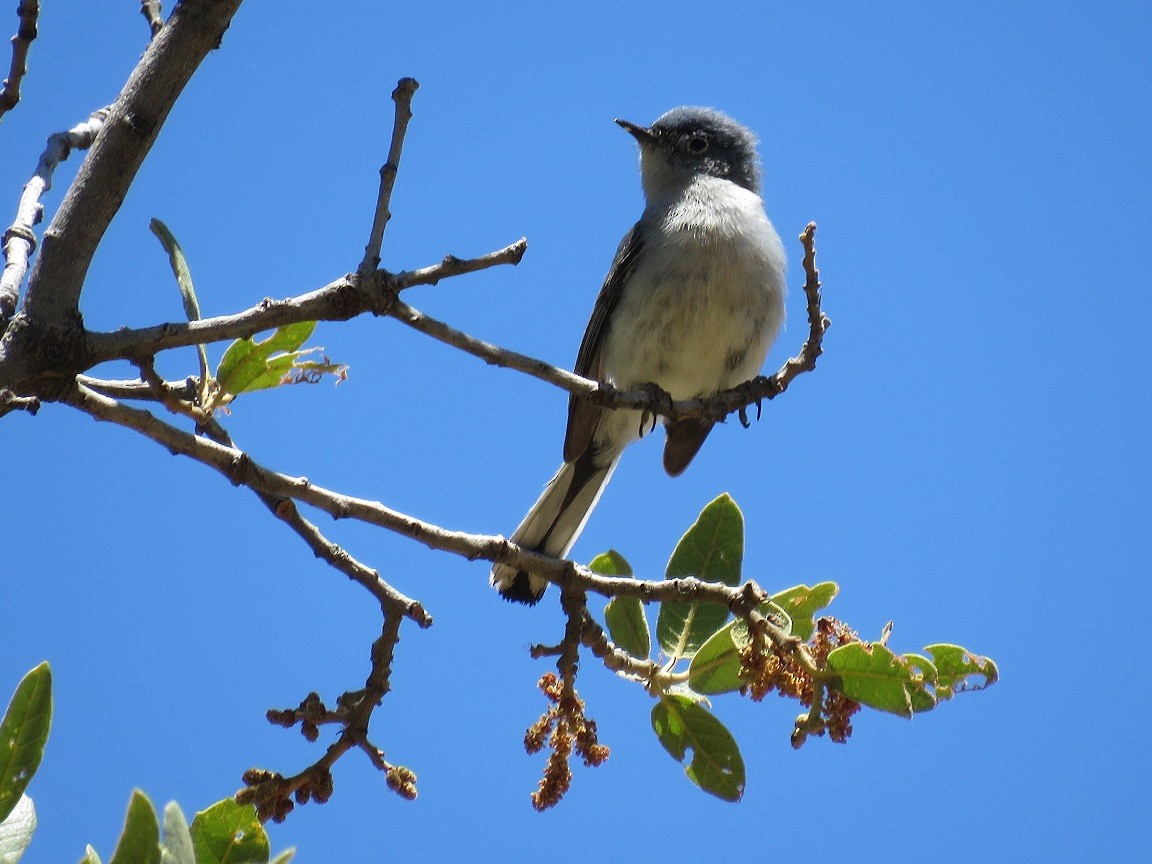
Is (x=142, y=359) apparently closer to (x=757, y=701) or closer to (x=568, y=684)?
(x=568, y=684)

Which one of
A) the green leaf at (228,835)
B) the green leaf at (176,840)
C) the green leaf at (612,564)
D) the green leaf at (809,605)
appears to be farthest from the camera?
the green leaf at (612,564)

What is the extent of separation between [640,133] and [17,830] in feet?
15.7

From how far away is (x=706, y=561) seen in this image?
2541 mm

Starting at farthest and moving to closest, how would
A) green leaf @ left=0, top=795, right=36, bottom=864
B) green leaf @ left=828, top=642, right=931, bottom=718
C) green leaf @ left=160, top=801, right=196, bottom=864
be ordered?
green leaf @ left=828, top=642, right=931, bottom=718 < green leaf @ left=0, top=795, right=36, bottom=864 < green leaf @ left=160, top=801, right=196, bottom=864

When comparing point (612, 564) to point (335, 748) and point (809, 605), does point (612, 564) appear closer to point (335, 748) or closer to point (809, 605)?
point (809, 605)

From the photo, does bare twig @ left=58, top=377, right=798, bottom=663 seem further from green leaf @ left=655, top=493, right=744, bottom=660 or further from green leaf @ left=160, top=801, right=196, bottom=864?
green leaf @ left=160, top=801, right=196, bottom=864

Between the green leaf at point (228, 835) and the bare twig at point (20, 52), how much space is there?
128 centimetres

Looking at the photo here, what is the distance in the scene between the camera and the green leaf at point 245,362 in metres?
2.45

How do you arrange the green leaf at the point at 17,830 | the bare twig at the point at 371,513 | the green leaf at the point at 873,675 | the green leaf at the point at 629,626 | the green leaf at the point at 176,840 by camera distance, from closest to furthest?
1. the green leaf at the point at 176,840
2. the green leaf at the point at 17,830
3. the green leaf at the point at 873,675
4. the bare twig at the point at 371,513
5. the green leaf at the point at 629,626

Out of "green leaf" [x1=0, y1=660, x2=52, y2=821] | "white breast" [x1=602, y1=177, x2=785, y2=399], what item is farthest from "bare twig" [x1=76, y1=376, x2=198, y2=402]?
"white breast" [x1=602, y1=177, x2=785, y2=399]

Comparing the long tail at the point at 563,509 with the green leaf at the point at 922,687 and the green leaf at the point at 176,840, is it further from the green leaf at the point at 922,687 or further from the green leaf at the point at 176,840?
the green leaf at the point at 176,840

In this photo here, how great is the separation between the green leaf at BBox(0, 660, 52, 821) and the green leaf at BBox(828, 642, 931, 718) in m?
1.27

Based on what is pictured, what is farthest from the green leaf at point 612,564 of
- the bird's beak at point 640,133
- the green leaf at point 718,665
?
the bird's beak at point 640,133

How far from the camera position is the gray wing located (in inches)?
181
